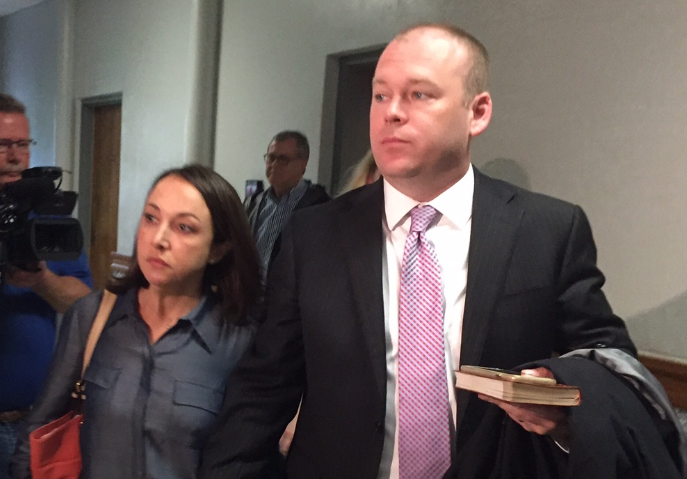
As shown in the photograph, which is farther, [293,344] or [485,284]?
[293,344]

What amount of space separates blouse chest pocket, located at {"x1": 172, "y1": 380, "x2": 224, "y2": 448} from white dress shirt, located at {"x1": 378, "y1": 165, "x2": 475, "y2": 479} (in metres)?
0.37

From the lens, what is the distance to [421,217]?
95cm

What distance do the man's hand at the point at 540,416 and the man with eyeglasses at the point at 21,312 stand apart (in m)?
1.21

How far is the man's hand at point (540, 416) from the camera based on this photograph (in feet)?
2.43

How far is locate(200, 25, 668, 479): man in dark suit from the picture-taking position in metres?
0.87

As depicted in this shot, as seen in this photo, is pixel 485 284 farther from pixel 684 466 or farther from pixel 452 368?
pixel 684 466

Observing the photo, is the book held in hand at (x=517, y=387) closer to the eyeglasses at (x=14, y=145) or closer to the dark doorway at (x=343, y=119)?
the eyeglasses at (x=14, y=145)

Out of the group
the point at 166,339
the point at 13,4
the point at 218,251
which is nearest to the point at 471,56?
the point at 218,251

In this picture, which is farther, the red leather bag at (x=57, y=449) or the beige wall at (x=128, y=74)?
the beige wall at (x=128, y=74)

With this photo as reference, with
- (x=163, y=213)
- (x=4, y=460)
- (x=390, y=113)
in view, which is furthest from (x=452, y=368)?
(x=4, y=460)

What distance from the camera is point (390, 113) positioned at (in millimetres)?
876

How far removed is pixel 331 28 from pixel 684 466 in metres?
2.35

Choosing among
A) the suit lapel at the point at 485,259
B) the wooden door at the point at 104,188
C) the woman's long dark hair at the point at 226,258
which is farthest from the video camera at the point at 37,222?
the wooden door at the point at 104,188

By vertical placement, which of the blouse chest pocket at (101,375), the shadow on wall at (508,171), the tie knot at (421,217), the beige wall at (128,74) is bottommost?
the blouse chest pocket at (101,375)
